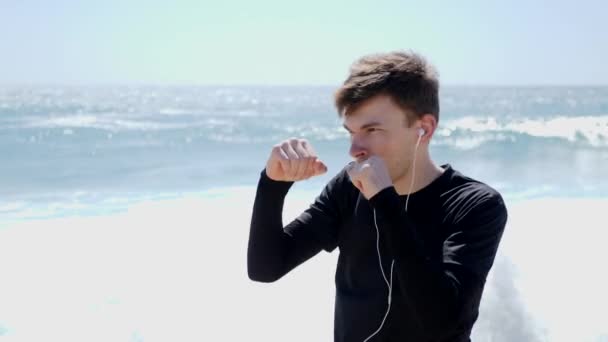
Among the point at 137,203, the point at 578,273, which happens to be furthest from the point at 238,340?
the point at 137,203

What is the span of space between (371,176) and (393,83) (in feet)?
0.87

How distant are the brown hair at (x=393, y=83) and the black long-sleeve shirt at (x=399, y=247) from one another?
172 millimetres

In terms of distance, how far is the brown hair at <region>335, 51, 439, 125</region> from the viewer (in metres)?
1.66

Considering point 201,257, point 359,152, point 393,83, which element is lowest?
point 201,257

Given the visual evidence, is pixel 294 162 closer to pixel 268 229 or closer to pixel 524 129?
pixel 268 229

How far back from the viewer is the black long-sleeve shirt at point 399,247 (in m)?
1.46

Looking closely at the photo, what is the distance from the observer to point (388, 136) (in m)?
1.65

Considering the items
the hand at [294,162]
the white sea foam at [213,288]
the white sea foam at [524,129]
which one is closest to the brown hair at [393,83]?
the hand at [294,162]

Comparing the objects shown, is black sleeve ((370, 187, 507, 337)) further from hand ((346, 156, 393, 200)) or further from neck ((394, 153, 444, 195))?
neck ((394, 153, 444, 195))

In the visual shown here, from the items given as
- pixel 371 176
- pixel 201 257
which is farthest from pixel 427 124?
pixel 201 257

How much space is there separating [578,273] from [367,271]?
14.8 feet

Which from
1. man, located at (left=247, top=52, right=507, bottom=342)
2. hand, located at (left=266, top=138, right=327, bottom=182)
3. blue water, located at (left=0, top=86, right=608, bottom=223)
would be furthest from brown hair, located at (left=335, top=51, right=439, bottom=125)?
blue water, located at (left=0, top=86, right=608, bottom=223)

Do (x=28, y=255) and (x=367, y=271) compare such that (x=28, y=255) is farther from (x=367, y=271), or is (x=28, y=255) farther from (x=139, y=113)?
(x=139, y=113)

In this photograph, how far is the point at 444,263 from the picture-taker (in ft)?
5.03
